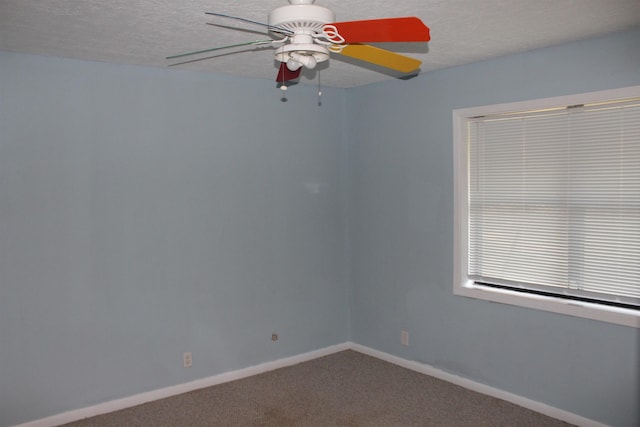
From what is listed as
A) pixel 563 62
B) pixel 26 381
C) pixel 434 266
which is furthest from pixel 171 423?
pixel 563 62

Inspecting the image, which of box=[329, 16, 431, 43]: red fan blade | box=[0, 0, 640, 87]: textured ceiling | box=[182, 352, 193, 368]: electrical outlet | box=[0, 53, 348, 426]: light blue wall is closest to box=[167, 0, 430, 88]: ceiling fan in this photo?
box=[329, 16, 431, 43]: red fan blade

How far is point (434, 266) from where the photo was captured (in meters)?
4.34

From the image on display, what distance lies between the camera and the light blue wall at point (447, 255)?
3336 mm

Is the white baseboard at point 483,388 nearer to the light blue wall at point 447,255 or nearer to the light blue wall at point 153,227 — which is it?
the light blue wall at point 447,255

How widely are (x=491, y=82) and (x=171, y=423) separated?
321 cm

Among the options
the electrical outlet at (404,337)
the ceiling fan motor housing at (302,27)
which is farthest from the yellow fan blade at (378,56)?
the electrical outlet at (404,337)

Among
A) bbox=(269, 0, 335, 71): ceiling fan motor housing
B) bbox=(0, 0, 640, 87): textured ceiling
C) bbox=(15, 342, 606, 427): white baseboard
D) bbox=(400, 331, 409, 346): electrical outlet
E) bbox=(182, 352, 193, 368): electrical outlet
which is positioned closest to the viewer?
bbox=(269, 0, 335, 71): ceiling fan motor housing

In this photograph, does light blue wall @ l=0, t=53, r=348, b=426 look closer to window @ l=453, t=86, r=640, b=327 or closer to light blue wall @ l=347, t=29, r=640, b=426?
light blue wall @ l=347, t=29, r=640, b=426

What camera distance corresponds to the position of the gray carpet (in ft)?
11.9

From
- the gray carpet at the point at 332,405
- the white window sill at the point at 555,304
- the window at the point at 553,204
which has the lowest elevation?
the gray carpet at the point at 332,405

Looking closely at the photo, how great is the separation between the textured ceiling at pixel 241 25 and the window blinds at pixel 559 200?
1.76 ft

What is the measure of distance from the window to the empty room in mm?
15

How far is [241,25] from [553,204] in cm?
231

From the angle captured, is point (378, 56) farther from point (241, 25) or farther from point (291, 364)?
point (291, 364)
